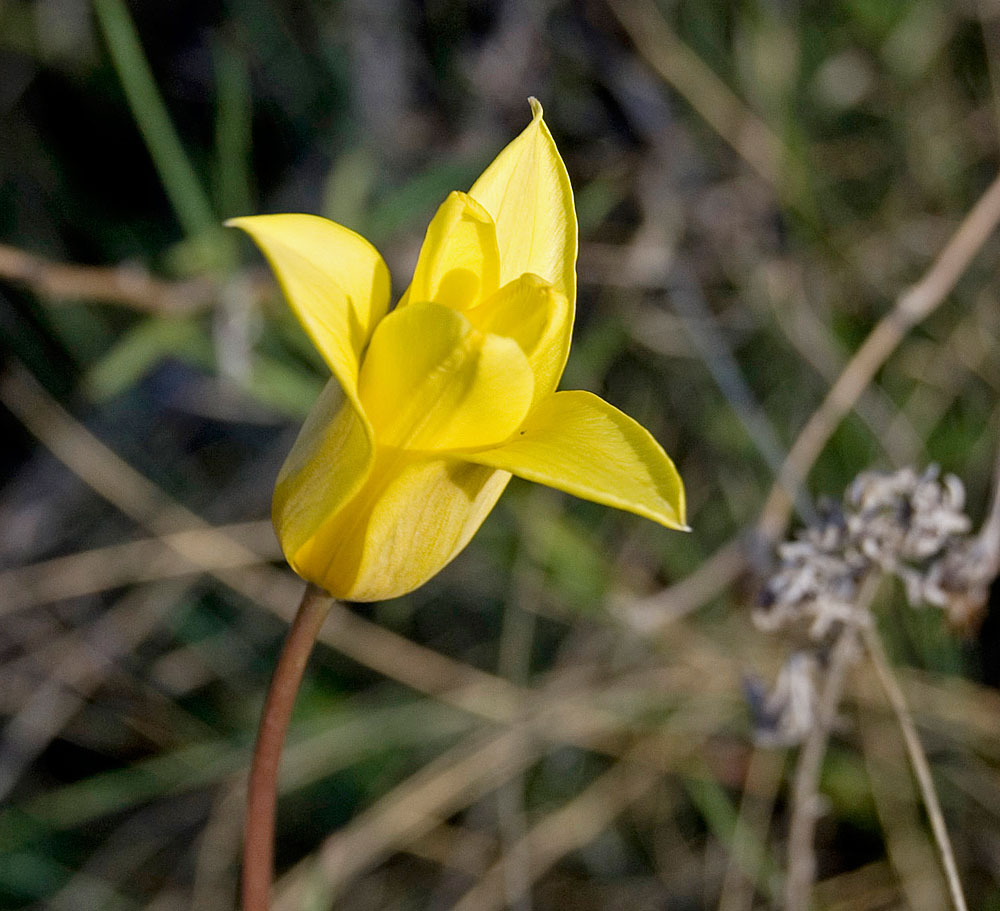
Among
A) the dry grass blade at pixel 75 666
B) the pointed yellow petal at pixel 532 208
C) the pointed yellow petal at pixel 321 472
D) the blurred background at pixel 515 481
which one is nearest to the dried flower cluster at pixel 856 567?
the blurred background at pixel 515 481

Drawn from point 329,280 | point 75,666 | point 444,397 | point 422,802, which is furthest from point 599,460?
point 75,666

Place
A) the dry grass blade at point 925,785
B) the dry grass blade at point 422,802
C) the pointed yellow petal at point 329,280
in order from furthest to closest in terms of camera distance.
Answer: the dry grass blade at point 422,802
the dry grass blade at point 925,785
the pointed yellow petal at point 329,280

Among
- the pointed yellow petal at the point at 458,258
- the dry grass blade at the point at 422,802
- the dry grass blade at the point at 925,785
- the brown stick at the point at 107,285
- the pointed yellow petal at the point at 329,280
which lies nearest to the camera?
the pointed yellow petal at the point at 329,280

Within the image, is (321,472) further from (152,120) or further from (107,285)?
(152,120)

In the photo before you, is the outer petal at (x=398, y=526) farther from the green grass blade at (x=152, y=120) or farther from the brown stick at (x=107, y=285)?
the green grass blade at (x=152, y=120)

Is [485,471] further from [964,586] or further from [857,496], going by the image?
[964,586]

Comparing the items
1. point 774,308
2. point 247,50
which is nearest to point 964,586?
point 774,308
